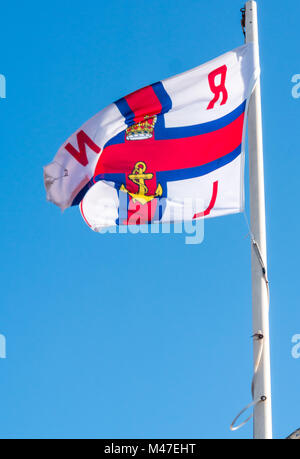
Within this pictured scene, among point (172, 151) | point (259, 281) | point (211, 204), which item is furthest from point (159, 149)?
point (259, 281)

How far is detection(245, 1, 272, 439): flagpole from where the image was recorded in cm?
1394

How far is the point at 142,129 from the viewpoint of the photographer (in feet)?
57.2

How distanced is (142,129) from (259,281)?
3994 millimetres

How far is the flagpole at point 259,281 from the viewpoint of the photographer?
13938 millimetres

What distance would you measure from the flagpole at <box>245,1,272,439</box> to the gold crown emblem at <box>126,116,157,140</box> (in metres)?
1.96

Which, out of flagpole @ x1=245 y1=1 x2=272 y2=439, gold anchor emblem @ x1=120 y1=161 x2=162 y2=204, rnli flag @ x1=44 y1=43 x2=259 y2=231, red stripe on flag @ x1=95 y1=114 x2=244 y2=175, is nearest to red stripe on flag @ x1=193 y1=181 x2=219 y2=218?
rnli flag @ x1=44 y1=43 x2=259 y2=231

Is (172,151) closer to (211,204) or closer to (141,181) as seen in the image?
(141,181)

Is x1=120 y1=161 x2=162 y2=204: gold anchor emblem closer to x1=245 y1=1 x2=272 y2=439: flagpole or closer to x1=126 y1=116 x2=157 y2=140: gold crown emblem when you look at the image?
x1=126 y1=116 x2=157 y2=140: gold crown emblem

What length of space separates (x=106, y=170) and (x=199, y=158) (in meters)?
1.61

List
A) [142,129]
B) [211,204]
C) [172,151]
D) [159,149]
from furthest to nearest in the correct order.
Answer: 1. [142,129]
2. [159,149]
3. [172,151]
4. [211,204]

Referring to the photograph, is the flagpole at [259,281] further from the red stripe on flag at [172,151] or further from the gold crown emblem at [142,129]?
the gold crown emblem at [142,129]

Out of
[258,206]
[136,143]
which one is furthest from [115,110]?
[258,206]

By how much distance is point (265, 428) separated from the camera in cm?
1378
